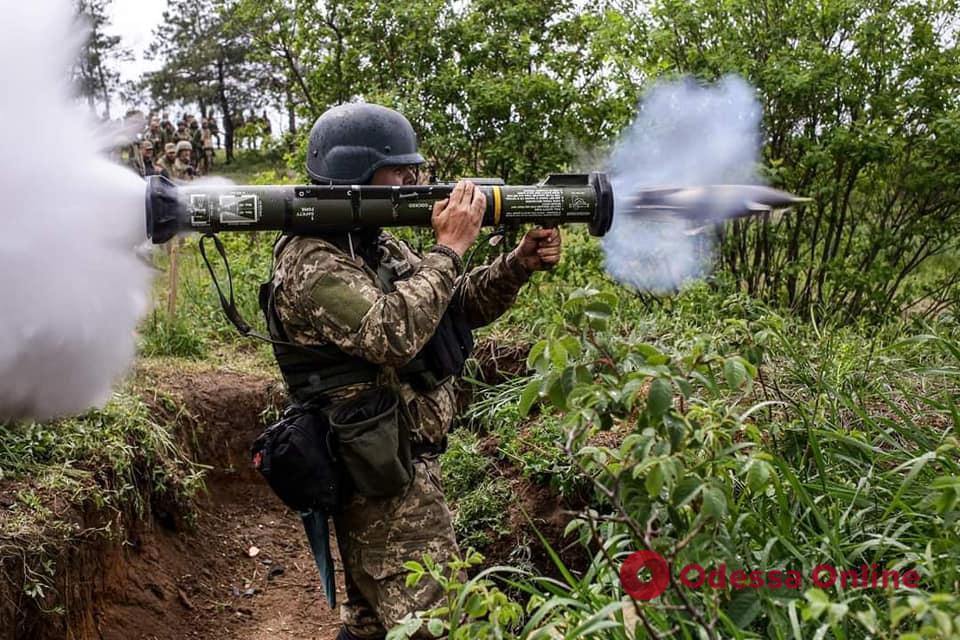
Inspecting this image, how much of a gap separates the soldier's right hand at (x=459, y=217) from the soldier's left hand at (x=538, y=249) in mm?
343

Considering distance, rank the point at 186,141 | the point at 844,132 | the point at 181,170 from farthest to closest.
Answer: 1. the point at 186,141
2. the point at 181,170
3. the point at 844,132

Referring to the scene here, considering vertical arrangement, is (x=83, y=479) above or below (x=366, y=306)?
below

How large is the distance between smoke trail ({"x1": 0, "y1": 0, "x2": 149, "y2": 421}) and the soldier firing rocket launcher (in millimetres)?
360

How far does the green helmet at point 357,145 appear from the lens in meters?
3.27

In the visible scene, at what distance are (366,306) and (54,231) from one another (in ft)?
4.00

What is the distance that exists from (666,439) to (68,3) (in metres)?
3.26

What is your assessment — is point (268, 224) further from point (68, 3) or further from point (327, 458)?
point (68, 3)

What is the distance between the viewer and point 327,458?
3064mm

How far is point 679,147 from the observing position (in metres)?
4.75
